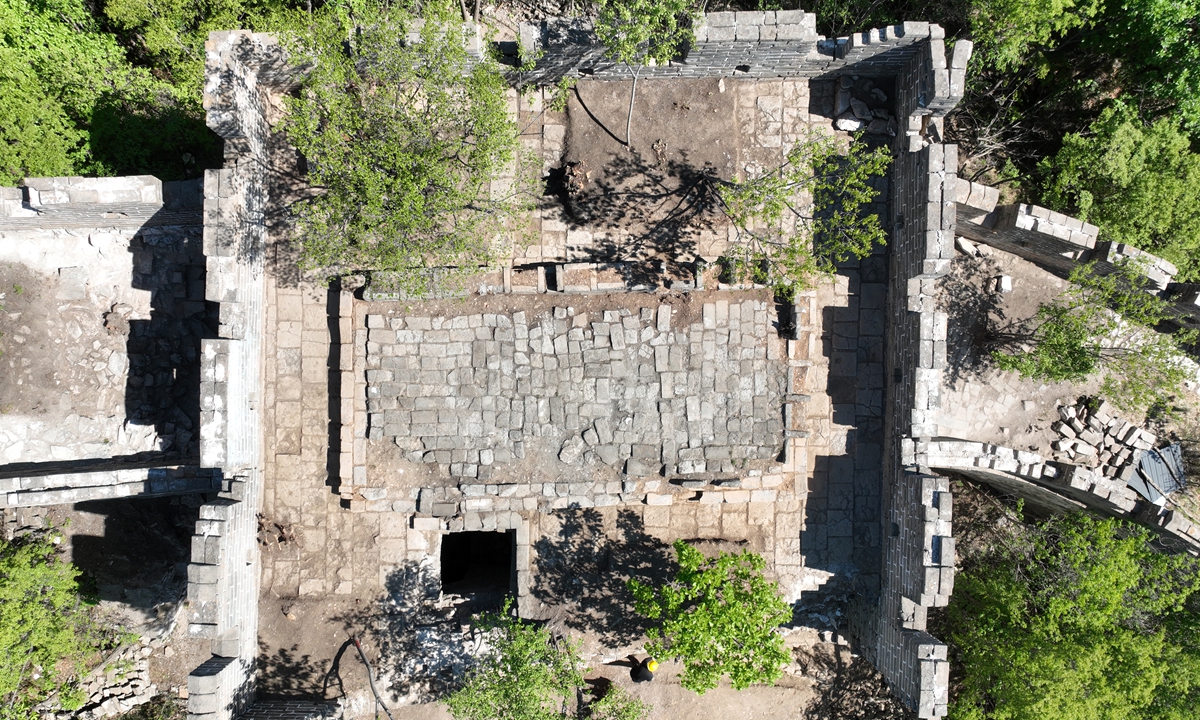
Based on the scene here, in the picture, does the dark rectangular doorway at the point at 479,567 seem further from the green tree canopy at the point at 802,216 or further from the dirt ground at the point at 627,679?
the green tree canopy at the point at 802,216

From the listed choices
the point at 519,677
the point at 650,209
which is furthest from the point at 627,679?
the point at 650,209

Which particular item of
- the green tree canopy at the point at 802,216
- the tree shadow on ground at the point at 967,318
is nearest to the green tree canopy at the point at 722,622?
the green tree canopy at the point at 802,216

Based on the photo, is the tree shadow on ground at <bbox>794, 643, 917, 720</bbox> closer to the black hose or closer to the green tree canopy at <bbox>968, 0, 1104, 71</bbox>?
the black hose

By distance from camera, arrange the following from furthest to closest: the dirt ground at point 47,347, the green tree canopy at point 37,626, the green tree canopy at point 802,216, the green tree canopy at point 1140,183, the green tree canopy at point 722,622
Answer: the dirt ground at point 47,347
the green tree canopy at point 1140,183
the green tree canopy at point 37,626
the green tree canopy at point 802,216
the green tree canopy at point 722,622

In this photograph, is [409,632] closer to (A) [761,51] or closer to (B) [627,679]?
(B) [627,679]

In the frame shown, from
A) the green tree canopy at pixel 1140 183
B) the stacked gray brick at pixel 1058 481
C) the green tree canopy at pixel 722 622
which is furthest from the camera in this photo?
the stacked gray brick at pixel 1058 481
